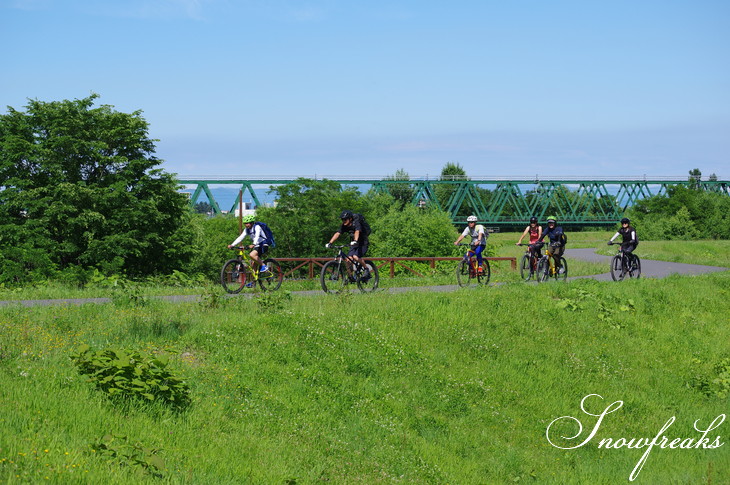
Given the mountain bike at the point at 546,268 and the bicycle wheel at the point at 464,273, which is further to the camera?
the mountain bike at the point at 546,268

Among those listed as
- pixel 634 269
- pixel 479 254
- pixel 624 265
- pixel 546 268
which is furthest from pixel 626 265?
pixel 479 254

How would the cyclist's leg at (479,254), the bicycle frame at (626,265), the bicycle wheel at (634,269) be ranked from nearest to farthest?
the cyclist's leg at (479,254) < the bicycle frame at (626,265) < the bicycle wheel at (634,269)

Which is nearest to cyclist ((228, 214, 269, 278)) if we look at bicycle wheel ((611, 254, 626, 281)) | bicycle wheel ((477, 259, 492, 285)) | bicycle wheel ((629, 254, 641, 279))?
bicycle wheel ((477, 259, 492, 285))

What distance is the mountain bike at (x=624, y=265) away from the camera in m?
20.4

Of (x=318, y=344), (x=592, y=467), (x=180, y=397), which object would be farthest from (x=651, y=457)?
(x=180, y=397)

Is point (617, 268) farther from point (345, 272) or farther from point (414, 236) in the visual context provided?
point (414, 236)

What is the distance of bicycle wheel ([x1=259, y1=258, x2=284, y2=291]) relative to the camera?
15562 millimetres

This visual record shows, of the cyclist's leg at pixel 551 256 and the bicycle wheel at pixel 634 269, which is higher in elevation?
the cyclist's leg at pixel 551 256

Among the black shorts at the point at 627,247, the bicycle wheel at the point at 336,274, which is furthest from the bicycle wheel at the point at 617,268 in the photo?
the bicycle wheel at the point at 336,274

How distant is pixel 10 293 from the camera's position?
15.6m

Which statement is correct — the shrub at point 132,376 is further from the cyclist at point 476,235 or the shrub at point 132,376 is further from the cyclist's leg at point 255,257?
the cyclist at point 476,235

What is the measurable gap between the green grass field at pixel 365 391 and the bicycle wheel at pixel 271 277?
2305mm

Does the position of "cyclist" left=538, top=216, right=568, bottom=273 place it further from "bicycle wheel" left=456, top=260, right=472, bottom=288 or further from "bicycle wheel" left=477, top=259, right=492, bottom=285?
"bicycle wheel" left=456, top=260, right=472, bottom=288

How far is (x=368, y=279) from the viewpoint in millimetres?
15492
